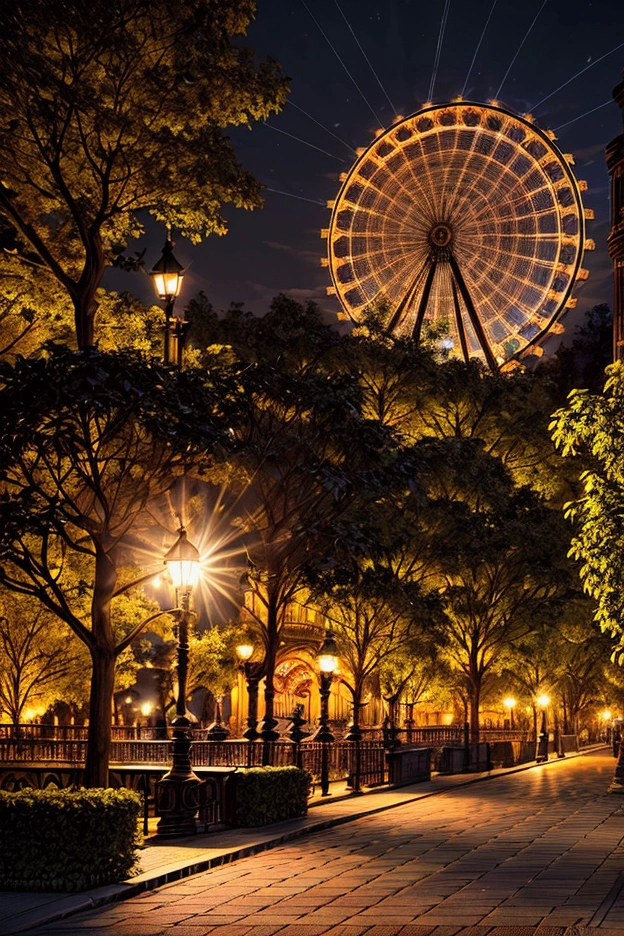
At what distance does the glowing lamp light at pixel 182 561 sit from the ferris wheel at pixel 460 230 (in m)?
32.8

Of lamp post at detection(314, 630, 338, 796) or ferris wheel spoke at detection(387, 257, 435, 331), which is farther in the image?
ferris wheel spoke at detection(387, 257, 435, 331)

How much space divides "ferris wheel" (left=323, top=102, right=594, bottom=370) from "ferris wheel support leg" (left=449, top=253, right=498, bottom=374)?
41 millimetres

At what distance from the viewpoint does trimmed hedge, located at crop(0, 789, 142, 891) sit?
43.2ft

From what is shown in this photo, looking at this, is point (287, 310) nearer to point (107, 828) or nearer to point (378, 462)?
point (378, 462)

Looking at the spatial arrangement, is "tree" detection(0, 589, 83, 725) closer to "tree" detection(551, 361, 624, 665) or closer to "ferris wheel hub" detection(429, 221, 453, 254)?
"tree" detection(551, 361, 624, 665)

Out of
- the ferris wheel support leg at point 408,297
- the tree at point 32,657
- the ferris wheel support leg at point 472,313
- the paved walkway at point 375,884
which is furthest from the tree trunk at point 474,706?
the paved walkway at point 375,884

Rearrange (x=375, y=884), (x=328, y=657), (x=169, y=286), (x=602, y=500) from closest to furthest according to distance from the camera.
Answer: (x=375, y=884), (x=602, y=500), (x=169, y=286), (x=328, y=657)

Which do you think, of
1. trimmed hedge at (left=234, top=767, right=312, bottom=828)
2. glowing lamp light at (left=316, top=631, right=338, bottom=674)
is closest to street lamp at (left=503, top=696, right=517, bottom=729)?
glowing lamp light at (left=316, top=631, right=338, bottom=674)

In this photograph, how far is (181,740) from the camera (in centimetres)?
1917

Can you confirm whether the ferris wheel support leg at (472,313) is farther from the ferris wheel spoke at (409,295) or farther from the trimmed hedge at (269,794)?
the trimmed hedge at (269,794)

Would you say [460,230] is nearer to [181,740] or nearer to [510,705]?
[510,705]

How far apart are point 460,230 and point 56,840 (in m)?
41.9

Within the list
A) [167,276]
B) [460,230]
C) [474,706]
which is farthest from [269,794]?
[460,230]

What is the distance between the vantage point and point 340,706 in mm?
60156
